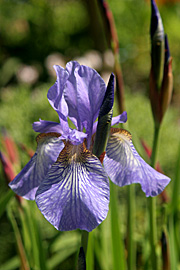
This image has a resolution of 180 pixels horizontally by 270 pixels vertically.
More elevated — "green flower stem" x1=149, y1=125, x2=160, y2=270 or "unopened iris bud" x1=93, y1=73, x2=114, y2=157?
"unopened iris bud" x1=93, y1=73, x2=114, y2=157

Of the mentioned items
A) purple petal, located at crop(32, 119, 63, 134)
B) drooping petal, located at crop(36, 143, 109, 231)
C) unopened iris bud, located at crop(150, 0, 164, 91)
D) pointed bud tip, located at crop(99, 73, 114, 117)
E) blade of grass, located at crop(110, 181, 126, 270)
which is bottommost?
blade of grass, located at crop(110, 181, 126, 270)

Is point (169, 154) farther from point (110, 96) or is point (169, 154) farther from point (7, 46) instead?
point (7, 46)

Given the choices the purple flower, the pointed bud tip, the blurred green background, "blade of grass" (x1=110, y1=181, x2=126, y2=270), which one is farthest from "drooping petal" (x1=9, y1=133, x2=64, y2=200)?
the blurred green background

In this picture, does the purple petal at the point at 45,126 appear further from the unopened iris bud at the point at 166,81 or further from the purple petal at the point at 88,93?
the unopened iris bud at the point at 166,81

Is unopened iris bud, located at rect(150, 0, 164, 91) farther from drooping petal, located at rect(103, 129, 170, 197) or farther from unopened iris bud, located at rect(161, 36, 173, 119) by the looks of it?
drooping petal, located at rect(103, 129, 170, 197)

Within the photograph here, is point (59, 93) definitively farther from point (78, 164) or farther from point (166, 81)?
point (166, 81)

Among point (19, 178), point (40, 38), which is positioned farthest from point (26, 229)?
point (40, 38)
